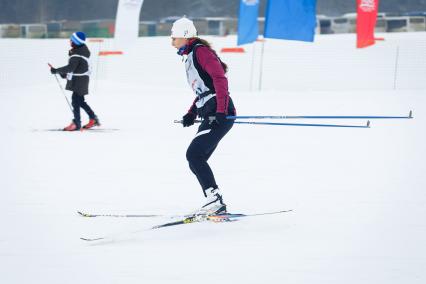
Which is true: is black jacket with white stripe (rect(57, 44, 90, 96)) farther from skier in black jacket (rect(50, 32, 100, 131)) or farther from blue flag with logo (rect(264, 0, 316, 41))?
blue flag with logo (rect(264, 0, 316, 41))

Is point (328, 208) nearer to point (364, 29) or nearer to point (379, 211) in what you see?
point (379, 211)

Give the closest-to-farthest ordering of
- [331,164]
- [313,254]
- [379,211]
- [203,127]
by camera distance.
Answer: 1. [313,254]
2. [203,127]
3. [379,211]
4. [331,164]

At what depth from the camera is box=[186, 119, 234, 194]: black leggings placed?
4.95 meters

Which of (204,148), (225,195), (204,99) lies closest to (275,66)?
(225,195)

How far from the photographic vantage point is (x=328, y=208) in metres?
5.71

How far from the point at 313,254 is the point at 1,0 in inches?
1612

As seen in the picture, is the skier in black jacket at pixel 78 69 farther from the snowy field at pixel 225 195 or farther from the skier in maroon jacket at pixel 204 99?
the skier in maroon jacket at pixel 204 99

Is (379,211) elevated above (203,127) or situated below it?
below

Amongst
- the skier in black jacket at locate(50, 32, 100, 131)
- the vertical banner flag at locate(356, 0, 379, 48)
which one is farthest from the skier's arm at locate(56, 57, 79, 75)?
the vertical banner flag at locate(356, 0, 379, 48)

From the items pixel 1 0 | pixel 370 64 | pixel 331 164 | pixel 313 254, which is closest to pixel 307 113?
pixel 331 164

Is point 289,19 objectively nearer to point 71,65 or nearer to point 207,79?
point 71,65

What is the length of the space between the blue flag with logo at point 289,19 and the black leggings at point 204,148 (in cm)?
1108

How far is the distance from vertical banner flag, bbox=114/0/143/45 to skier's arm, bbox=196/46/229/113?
1376 cm

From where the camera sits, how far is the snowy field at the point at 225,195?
4.03 meters
